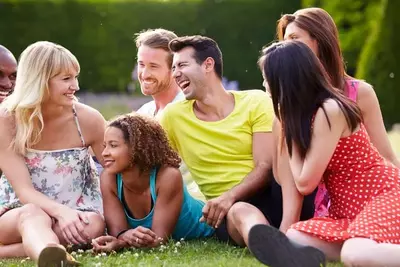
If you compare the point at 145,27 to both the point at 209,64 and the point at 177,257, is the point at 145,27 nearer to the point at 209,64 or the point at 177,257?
the point at 209,64

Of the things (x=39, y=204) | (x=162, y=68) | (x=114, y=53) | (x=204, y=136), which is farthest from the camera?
(x=114, y=53)

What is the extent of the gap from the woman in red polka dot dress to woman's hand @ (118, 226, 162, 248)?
0.97 m

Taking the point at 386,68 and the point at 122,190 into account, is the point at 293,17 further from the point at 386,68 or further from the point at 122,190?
the point at 386,68

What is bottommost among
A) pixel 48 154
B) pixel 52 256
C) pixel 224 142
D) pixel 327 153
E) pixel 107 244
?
pixel 107 244

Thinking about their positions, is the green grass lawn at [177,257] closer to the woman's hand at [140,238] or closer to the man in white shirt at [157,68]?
the woman's hand at [140,238]

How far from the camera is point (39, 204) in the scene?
17.7 feet

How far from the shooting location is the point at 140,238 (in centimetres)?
533

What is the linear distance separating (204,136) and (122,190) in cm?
59

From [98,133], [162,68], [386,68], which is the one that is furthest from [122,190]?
[386,68]

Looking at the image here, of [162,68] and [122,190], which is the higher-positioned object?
[162,68]

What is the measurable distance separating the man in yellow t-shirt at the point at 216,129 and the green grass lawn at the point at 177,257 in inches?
8.7

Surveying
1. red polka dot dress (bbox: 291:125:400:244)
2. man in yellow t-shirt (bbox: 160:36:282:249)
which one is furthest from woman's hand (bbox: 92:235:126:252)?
red polka dot dress (bbox: 291:125:400:244)

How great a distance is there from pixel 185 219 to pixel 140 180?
0.39m

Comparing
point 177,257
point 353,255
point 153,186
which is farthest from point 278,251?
point 153,186
